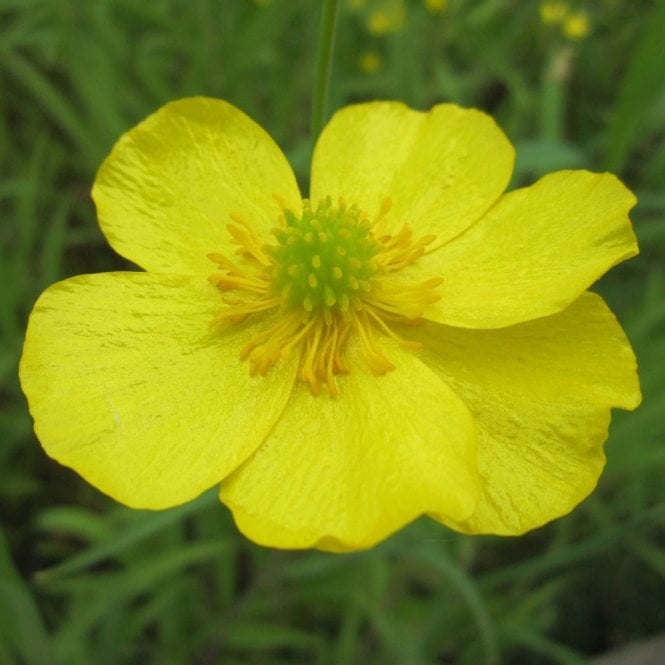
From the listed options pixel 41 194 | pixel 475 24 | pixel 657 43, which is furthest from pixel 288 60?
pixel 657 43

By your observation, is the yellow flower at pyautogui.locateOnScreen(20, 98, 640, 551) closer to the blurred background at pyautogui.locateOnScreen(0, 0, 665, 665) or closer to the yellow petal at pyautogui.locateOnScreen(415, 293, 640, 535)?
the yellow petal at pyautogui.locateOnScreen(415, 293, 640, 535)

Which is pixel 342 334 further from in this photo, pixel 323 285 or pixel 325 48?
pixel 325 48

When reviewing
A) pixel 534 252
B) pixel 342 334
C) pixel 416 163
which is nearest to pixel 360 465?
pixel 342 334

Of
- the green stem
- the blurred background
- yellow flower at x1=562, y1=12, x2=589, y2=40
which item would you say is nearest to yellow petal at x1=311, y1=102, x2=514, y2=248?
the green stem

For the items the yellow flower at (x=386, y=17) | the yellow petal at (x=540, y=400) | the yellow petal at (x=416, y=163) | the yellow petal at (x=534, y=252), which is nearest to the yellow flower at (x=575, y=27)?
the yellow flower at (x=386, y=17)

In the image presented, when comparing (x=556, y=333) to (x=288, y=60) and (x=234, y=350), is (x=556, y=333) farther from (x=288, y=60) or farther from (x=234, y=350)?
(x=288, y=60)
